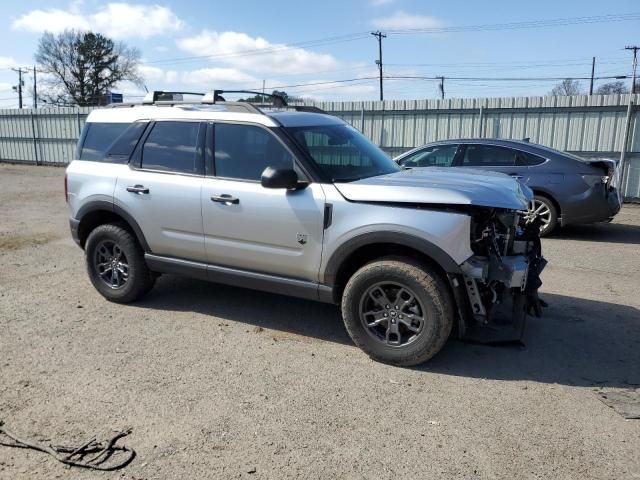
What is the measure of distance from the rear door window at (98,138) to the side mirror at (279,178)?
205cm

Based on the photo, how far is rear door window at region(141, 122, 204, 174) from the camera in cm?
503

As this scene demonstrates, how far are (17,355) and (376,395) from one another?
2.91m

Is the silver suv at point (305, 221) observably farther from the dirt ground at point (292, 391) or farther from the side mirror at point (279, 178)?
the dirt ground at point (292, 391)

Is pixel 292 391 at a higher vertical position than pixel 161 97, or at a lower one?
lower

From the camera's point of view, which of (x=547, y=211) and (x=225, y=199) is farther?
(x=547, y=211)

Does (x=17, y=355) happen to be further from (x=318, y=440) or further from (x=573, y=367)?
(x=573, y=367)

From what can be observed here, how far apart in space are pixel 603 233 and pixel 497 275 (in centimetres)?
→ 705

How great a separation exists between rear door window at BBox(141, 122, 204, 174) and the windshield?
3.19 feet

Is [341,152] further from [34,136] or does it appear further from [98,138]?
[34,136]

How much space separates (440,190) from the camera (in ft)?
13.0

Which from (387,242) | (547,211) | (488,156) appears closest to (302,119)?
(387,242)

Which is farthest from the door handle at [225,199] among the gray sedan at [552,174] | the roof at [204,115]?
the gray sedan at [552,174]

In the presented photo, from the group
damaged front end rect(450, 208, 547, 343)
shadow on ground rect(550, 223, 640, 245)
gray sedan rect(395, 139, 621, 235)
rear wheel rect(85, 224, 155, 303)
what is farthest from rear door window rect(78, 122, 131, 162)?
shadow on ground rect(550, 223, 640, 245)

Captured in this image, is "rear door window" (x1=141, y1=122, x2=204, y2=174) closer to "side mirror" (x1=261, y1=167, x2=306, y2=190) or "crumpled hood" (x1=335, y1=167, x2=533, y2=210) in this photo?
"side mirror" (x1=261, y1=167, x2=306, y2=190)
